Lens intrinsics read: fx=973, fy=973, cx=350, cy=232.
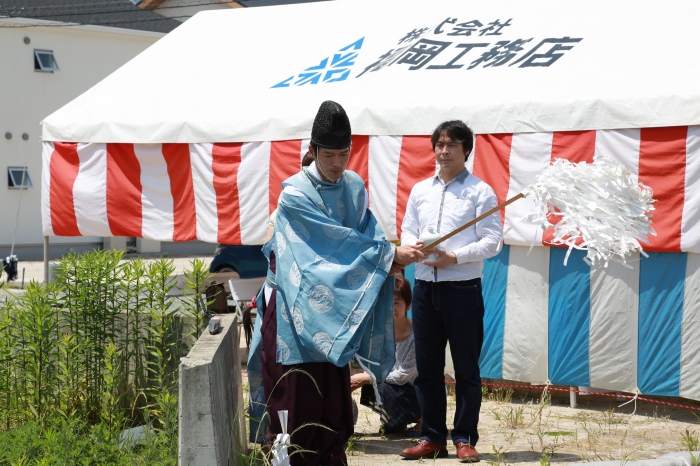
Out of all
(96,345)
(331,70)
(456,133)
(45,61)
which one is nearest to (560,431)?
(456,133)

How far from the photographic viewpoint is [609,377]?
22.0 ft

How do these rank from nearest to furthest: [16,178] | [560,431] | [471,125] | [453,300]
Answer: [453,300], [560,431], [471,125], [16,178]

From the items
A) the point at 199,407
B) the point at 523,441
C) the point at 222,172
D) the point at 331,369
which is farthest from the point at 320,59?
the point at 199,407

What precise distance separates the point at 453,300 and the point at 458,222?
409 mm

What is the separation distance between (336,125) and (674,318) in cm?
331

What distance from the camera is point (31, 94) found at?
2267cm

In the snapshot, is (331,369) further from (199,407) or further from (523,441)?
(523,441)

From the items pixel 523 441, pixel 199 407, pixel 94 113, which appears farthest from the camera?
pixel 94 113

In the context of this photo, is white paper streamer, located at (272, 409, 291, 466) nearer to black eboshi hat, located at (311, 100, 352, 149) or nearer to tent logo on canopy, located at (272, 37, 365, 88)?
black eboshi hat, located at (311, 100, 352, 149)

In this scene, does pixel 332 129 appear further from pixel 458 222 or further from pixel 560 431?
pixel 560 431

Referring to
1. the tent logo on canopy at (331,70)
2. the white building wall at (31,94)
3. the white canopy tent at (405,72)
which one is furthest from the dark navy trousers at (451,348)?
the white building wall at (31,94)

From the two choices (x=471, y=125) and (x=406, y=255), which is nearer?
(x=406, y=255)

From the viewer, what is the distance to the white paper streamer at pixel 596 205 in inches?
165

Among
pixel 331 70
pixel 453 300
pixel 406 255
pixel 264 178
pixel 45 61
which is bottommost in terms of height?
pixel 453 300
